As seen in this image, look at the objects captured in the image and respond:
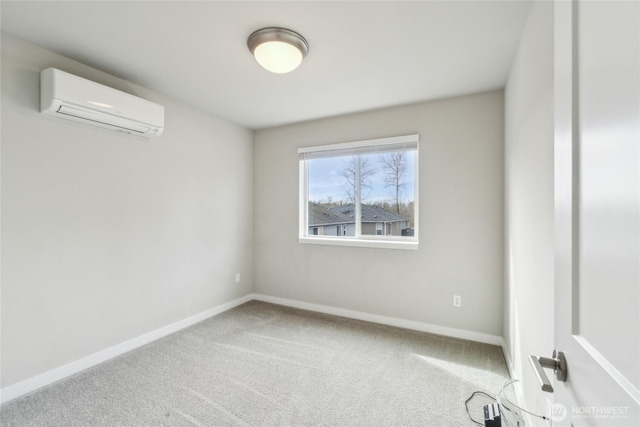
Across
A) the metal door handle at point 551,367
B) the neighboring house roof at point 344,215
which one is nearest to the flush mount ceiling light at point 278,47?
the neighboring house roof at point 344,215

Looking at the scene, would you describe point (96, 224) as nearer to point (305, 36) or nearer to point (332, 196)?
point (305, 36)

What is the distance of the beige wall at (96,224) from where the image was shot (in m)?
2.01

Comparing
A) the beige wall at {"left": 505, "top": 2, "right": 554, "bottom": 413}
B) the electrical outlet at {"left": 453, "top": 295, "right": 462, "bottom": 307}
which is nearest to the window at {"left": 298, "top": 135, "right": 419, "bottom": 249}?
the electrical outlet at {"left": 453, "top": 295, "right": 462, "bottom": 307}

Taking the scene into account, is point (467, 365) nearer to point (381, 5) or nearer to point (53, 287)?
point (381, 5)

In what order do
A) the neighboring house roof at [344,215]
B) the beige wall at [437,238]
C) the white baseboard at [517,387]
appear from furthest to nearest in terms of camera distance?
the neighboring house roof at [344,215], the beige wall at [437,238], the white baseboard at [517,387]

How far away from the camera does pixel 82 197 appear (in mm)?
2348

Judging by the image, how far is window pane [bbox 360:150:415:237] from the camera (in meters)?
3.29

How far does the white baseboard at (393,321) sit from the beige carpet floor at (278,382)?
0.32 ft

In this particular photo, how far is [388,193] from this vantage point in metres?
3.41

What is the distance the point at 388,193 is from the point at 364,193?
299 millimetres

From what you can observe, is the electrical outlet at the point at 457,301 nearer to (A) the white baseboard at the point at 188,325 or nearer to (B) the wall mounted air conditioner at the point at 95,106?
(A) the white baseboard at the point at 188,325

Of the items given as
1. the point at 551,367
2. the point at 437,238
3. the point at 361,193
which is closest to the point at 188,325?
the point at 361,193

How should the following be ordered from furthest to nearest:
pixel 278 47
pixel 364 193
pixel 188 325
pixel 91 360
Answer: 1. pixel 364 193
2. pixel 188 325
3. pixel 91 360
4. pixel 278 47

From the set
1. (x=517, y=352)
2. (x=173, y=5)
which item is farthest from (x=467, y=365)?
(x=173, y=5)
